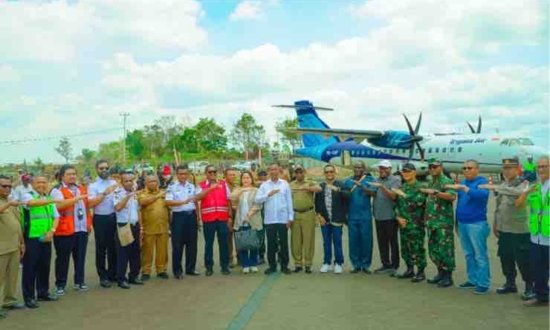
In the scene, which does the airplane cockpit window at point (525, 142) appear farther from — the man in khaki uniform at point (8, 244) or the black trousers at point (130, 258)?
the man in khaki uniform at point (8, 244)

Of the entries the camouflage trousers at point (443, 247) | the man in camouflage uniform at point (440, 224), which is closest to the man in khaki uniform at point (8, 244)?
the man in camouflage uniform at point (440, 224)

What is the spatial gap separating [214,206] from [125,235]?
1.50 m

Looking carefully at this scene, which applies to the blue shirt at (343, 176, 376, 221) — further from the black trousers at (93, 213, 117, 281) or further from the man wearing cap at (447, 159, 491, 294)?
the black trousers at (93, 213, 117, 281)

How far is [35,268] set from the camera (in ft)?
22.3

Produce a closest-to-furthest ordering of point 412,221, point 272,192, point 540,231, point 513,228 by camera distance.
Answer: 1. point 540,231
2. point 513,228
3. point 412,221
4. point 272,192

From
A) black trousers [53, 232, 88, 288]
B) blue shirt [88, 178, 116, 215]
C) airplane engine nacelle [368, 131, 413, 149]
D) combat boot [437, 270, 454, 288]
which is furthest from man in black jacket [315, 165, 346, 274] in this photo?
airplane engine nacelle [368, 131, 413, 149]

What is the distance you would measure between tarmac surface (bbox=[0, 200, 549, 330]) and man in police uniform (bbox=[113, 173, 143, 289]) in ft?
0.80

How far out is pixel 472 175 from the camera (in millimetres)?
6973

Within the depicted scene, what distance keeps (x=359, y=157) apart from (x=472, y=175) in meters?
25.7

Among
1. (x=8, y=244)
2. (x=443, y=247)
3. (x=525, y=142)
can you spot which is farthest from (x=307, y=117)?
(x=8, y=244)

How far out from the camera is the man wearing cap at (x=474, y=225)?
6.87 metres

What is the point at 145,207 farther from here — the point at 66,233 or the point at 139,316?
the point at 139,316

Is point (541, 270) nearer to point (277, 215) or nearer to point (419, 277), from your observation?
point (419, 277)

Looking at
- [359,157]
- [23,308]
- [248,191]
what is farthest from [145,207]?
[359,157]
